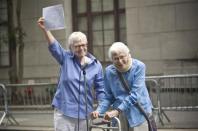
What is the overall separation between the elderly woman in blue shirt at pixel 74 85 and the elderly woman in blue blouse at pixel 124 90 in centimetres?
40

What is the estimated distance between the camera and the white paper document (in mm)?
6641

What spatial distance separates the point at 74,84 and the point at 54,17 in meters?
0.87

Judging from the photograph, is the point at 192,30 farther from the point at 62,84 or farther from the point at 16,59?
the point at 62,84

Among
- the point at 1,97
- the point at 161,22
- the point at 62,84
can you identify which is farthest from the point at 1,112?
the point at 62,84

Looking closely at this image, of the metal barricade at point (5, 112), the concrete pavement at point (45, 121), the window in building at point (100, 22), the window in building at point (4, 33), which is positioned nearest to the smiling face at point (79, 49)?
the concrete pavement at point (45, 121)

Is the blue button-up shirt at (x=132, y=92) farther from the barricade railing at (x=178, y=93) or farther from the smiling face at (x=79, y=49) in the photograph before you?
the barricade railing at (x=178, y=93)

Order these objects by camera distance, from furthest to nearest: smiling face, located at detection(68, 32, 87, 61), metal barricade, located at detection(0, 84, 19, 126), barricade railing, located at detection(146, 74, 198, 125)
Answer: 1. metal barricade, located at detection(0, 84, 19, 126)
2. barricade railing, located at detection(146, 74, 198, 125)
3. smiling face, located at detection(68, 32, 87, 61)

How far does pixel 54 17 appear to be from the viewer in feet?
22.0

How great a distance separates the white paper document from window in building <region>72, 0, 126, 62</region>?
1044 centimetres

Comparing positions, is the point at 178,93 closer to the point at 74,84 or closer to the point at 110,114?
Answer: the point at 74,84

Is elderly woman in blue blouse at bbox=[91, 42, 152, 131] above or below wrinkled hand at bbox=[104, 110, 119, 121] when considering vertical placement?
above

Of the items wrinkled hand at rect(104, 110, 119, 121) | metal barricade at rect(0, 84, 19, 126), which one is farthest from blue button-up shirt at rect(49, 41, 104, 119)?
metal barricade at rect(0, 84, 19, 126)

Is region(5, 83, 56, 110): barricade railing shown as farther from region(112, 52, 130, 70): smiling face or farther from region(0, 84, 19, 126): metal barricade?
region(112, 52, 130, 70): smiling face

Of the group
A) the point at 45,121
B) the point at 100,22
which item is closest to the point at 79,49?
the point at 45,121
